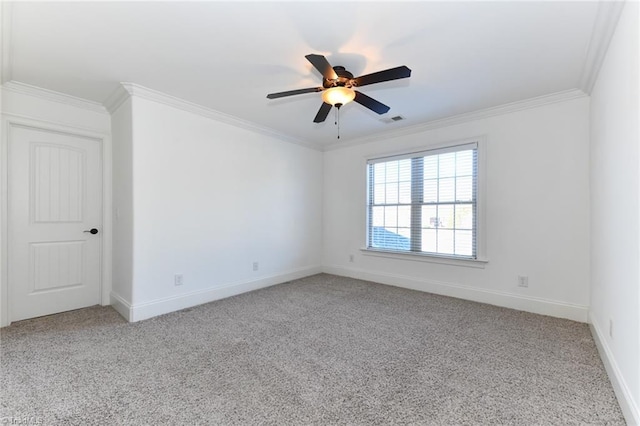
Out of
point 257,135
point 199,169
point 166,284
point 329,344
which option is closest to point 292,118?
point 257,135

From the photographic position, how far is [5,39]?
2.18 meters

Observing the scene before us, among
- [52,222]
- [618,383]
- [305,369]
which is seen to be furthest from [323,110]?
[52,222]

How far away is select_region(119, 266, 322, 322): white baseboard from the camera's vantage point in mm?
3035

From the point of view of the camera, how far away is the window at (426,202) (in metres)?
3.85

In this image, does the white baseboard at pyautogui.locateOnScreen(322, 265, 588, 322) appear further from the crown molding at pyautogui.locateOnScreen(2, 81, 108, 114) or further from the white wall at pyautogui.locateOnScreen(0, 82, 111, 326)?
the crown molding at pyautogui.locateOnScreen(2, 81, 108, 114)

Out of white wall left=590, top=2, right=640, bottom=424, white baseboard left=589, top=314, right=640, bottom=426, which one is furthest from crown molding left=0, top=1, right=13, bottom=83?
white baseboard left=589, top=314, right=640, bottom=426

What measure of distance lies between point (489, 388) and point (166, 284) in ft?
10.5

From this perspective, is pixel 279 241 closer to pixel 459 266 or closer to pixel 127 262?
pixel 127 262

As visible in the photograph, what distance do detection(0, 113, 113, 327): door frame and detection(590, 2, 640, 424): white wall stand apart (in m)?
4.68

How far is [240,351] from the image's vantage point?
236cm

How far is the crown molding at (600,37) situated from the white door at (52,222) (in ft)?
15.8

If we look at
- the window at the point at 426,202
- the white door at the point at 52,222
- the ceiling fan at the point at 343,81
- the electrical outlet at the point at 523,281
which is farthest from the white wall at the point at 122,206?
the electrical outlet at the point at 523,281

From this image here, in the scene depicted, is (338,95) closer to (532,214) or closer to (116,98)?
(116,98)

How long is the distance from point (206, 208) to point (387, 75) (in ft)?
8.68
